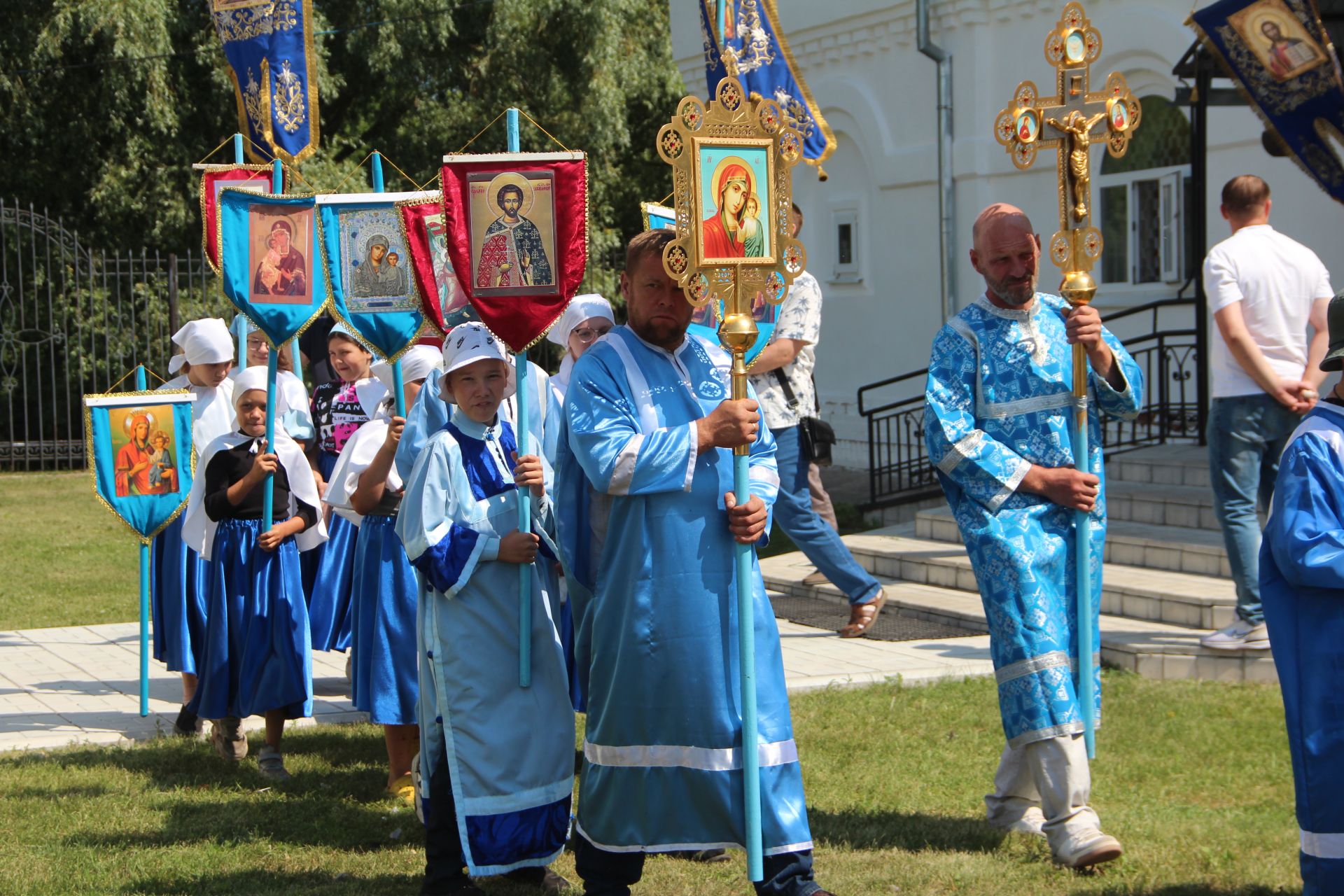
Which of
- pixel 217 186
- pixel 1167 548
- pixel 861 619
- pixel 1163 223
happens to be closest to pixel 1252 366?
pixel 1167 548

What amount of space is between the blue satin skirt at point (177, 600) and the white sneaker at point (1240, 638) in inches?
185

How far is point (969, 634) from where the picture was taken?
898cm

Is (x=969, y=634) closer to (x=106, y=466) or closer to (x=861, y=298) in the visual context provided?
(x=106, y=466)

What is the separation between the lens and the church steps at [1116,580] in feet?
27.5

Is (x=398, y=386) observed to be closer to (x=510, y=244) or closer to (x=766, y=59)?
(x=510, y=244)

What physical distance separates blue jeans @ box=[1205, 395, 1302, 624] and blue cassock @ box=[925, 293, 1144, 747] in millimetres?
Answer: 2286

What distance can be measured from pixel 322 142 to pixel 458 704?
1960 cm

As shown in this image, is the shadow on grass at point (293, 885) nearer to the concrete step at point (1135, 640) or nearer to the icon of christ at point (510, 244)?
the icon of christ at point (510, 244)

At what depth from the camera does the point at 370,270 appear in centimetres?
650

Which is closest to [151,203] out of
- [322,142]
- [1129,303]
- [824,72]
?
[322,142]

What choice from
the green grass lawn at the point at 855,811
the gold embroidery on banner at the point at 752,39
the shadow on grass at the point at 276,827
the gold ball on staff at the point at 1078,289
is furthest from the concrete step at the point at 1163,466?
the shadow on grass at the point at 276,827

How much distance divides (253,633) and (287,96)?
2.70 meters

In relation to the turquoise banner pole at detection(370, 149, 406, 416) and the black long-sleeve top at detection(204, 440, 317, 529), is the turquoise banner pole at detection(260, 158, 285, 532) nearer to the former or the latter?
the black long-sleeve top at detection(204, 440, 317, 529)

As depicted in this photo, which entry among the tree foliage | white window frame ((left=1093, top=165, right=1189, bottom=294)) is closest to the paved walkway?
white window frame ((left=1093, top=165, right=1189, bottom=294))
